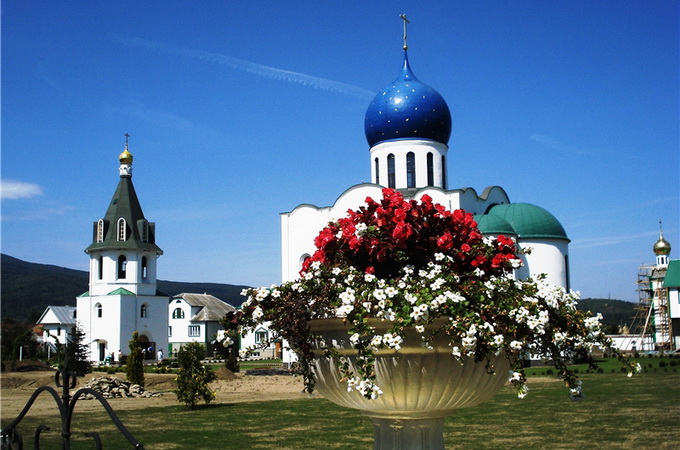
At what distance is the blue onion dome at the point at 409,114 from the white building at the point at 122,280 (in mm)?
20578

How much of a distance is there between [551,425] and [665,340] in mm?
33661

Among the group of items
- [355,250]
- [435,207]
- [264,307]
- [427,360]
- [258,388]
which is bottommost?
[258,388]

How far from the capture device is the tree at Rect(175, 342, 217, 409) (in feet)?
50.2

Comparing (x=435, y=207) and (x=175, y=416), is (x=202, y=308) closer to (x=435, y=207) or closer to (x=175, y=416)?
(x=175, y=416)

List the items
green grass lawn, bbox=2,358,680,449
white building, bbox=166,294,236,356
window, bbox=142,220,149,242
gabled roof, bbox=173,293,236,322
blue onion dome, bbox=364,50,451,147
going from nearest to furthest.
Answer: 1. green grass lawn, bbox=2,358,680,449
2. blue onion dome, bbox=364,50,451,147
3. window, bbox=142,220,149,242
4. white building, bbox=166,294,236,356
5. gabled roof, bbox=173,293,236,322

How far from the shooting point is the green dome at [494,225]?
25.1m

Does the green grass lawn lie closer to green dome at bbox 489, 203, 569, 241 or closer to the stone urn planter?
the stone urn planter

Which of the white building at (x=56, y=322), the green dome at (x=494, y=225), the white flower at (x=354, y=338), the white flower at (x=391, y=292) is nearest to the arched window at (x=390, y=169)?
Result: the green dome at (x=494, y=225)

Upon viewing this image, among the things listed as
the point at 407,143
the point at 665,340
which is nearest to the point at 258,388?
the point at 407,143

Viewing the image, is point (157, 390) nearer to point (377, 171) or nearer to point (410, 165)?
point (377, 171)

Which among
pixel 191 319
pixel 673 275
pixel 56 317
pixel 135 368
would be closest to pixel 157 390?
pixel 135 368

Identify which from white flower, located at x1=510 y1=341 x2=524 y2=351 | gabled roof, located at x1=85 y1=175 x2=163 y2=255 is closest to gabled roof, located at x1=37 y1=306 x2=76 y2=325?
gabled roof, located at x1=85 y1=175 x2=163 y2=255

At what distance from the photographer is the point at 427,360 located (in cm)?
374

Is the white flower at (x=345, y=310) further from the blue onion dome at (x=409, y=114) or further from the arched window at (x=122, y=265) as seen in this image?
the arched window at (x=122, y=265)
